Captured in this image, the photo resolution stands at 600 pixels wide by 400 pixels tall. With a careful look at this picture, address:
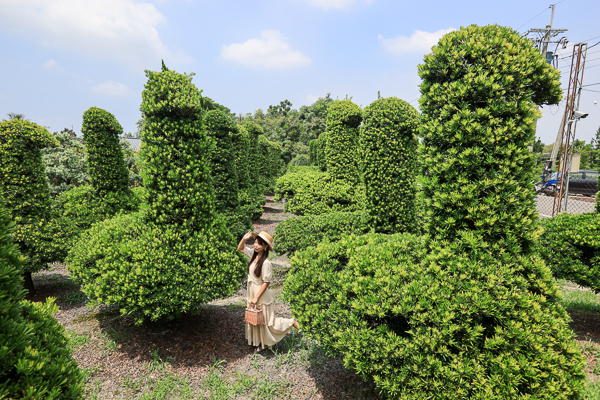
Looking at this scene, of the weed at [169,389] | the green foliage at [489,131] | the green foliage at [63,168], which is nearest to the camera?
the green foliage at [489,131]

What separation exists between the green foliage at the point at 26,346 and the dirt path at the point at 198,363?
7.87ft

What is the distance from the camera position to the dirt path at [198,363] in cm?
390

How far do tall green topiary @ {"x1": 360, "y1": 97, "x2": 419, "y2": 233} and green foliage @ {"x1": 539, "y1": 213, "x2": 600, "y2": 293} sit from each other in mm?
2331

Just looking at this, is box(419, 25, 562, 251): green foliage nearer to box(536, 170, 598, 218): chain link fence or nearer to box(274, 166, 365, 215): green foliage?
box(274, 166, 365, 215): green foliage

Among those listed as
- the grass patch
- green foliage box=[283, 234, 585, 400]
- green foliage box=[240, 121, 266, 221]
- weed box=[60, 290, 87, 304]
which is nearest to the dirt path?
weed box=[60, 290, 87, 304]

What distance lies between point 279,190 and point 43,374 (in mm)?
11062

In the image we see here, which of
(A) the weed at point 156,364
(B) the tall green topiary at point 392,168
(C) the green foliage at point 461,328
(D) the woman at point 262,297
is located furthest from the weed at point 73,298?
(B) the tall green topiary at point 392,168

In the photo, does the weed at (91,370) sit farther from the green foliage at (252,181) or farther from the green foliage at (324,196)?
the green foliage at (252,181)

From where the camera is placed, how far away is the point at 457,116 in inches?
115

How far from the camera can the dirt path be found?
3.90m

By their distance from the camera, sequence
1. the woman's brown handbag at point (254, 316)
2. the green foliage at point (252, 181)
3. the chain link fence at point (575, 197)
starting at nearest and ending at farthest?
the woman's brown handbag at point (254, 316)
the green foliage at point (252, 181)
the chain link fence at point (575, 197)

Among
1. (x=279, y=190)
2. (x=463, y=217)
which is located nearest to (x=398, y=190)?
(x=463, y=217)

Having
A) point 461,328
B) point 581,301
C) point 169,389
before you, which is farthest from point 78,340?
point 581,301

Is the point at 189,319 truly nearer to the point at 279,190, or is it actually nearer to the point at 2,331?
the point at 2,331
